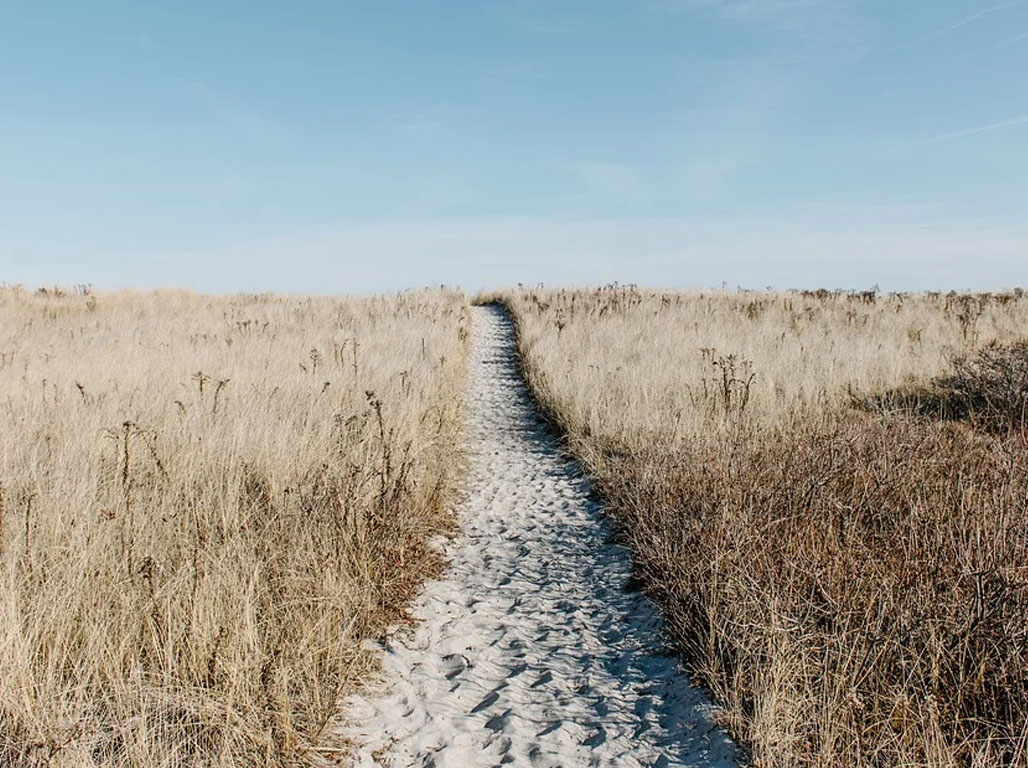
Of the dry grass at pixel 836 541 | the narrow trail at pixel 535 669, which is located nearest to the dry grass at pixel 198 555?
the narrow trail at pixel 535 669

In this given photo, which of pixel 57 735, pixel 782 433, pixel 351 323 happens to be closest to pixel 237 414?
pixel 57 735

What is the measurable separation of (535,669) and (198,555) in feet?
6.26

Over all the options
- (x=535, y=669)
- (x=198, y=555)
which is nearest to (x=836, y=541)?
(x=535, y=669)

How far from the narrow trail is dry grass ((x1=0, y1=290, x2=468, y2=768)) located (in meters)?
0.28

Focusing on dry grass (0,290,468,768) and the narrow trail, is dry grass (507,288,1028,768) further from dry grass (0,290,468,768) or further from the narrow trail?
dry grass (0,290,468,768)

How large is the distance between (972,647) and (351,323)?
56.5 ft

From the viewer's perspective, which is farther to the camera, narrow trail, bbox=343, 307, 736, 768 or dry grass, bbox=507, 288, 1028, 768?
narrow trail, bbox=343, 307, 736, 768

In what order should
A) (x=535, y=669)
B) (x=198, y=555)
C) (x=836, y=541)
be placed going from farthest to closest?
(x=836, y=541) < (x=535, y=669) < (x=198, y=555)

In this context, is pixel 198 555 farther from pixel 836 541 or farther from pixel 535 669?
pixel 836 541

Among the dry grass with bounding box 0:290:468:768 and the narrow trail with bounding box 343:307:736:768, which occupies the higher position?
the dry grass with bounding box 0:290:468:768

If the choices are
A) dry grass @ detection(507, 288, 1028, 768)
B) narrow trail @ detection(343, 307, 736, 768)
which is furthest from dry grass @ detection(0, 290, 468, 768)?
dry grass @ detection(507, 288, 1028, 768)

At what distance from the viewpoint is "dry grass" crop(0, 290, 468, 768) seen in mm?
2693

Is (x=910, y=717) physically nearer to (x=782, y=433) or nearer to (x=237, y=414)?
(x=782, y=433)

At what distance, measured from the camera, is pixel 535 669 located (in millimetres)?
3666
